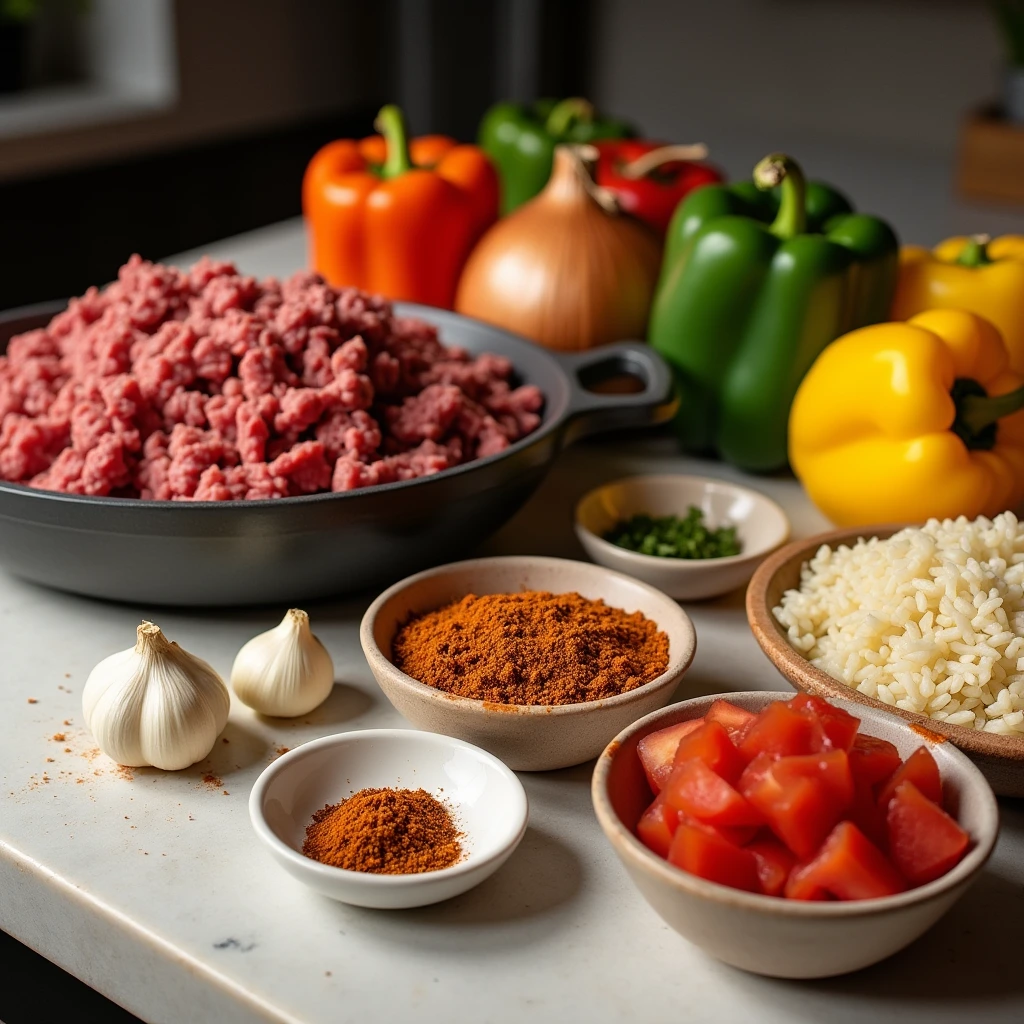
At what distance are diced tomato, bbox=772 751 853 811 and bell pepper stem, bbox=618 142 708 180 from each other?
131cm

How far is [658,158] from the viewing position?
6.36ft

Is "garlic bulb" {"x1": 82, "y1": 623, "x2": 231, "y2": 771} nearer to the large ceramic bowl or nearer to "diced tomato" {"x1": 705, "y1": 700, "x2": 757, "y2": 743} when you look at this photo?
the large ceramic bowl

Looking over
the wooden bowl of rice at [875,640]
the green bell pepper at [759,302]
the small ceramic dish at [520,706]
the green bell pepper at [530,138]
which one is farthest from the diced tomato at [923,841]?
the green bell pepper at [530,138]

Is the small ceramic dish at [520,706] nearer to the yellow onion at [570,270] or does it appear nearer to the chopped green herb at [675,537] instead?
the chopped green herb at [675,537]

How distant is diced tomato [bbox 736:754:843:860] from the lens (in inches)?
29.2

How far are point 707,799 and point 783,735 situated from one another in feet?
0.23

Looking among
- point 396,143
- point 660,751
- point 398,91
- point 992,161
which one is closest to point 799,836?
point 660,751

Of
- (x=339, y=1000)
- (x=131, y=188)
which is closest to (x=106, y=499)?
(x=339, y=1000)

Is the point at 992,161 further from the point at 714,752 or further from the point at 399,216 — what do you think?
the point at 714,752

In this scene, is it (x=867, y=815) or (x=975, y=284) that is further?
(x=975, y=284)

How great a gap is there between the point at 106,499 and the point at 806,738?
65cm

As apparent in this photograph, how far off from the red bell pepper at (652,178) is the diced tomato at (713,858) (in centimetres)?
127

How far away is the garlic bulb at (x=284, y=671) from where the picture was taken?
1.05 meters

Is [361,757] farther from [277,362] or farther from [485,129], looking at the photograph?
[485,129]
